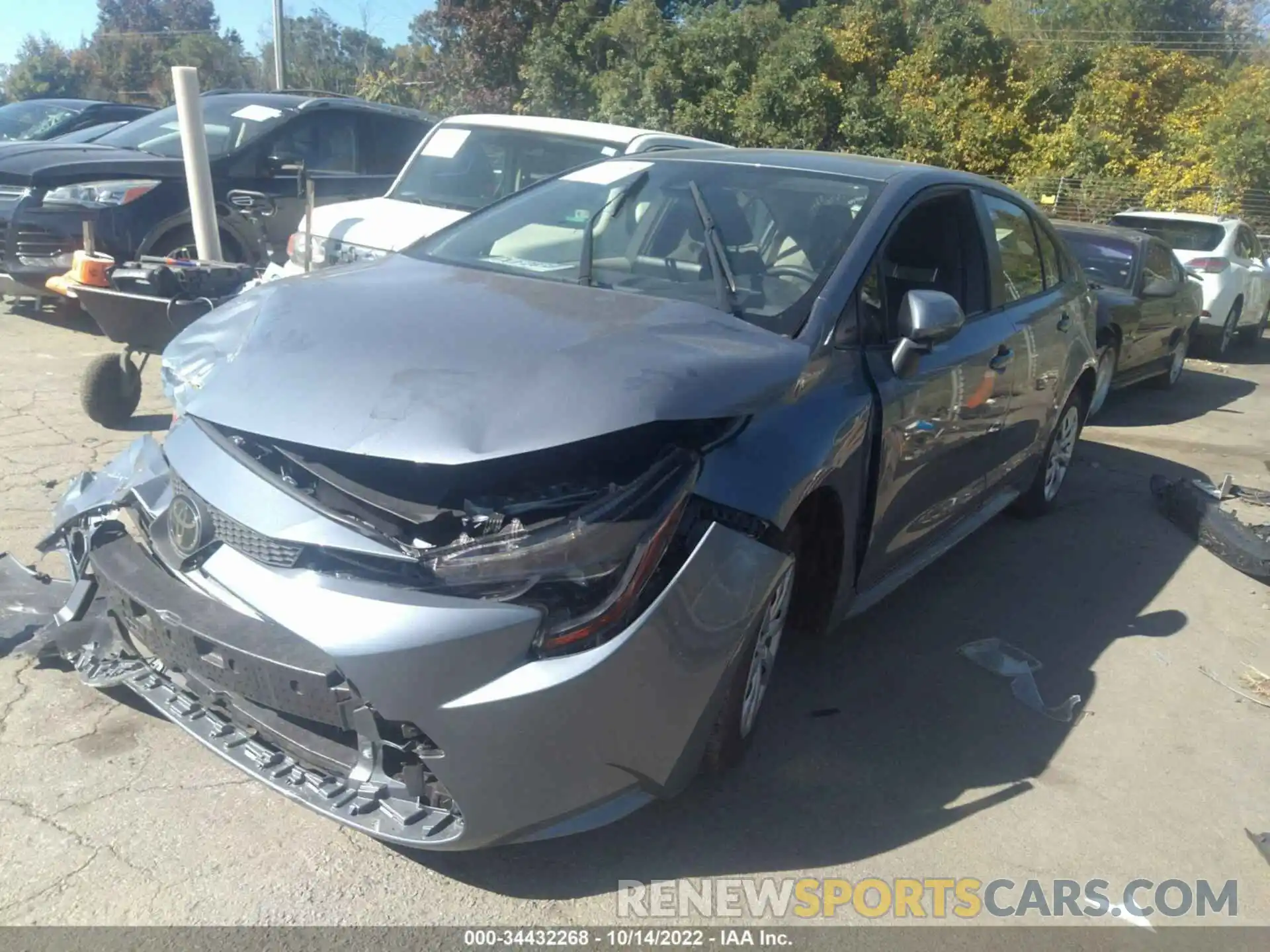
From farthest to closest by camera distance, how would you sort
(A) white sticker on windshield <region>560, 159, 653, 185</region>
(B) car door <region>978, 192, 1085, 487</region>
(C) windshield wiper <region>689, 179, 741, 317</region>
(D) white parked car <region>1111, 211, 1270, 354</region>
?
(D) white parked car <region>1111, 211, 1270, 354</region> → (B) car door <region>978, 192, 1085, 487</region> → (A) white sticker on windshield <region>560, 159, 653, 185</region> → (C) windshield wiper <region>689, 179, 741, 317</region>

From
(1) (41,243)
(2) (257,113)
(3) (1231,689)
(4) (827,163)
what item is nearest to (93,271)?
(1) (41,243)

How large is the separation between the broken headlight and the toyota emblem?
2.22 feet

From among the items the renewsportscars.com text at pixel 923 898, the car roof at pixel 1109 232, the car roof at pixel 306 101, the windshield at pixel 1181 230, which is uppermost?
the car roof at pixel 306 101

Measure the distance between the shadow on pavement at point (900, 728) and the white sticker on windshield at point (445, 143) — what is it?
190 inches

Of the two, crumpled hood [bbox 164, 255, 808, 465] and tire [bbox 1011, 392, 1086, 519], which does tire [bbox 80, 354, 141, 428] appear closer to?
crumpled hood [bbox 164, 255, 808, 465]

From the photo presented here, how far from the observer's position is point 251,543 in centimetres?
278

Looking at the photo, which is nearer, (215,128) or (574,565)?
(574,565)

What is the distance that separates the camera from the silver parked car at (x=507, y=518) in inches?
102

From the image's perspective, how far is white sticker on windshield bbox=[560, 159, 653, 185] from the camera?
456 cm

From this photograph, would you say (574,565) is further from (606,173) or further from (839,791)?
(606,173)

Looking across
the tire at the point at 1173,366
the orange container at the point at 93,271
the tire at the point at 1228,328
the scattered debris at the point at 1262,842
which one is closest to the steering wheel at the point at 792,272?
the scattered debris at the point at 1262,842

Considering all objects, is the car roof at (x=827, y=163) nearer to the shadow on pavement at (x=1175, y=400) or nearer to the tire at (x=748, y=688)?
the tire at (x=748, y=688)

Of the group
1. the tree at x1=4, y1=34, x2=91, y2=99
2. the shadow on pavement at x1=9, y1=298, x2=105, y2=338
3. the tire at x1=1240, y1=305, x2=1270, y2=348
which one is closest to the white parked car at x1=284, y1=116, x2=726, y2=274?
the shadow on pavement at x1=9, y1=298, x2=105, y2=338

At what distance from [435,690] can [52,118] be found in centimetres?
1374
